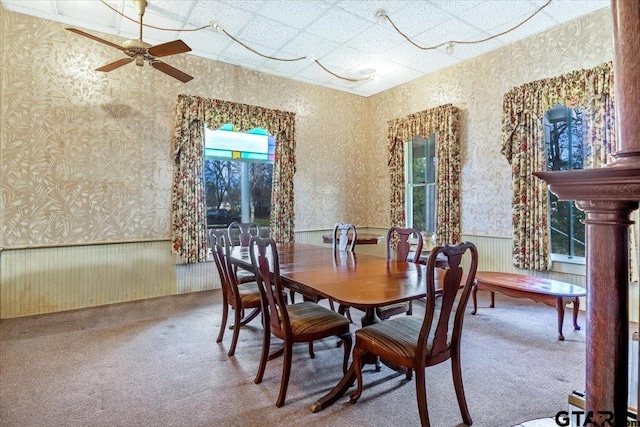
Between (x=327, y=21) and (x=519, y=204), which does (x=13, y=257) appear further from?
(x=519, y=204)

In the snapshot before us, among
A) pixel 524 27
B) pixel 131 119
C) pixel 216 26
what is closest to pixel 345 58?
pixel 216 26

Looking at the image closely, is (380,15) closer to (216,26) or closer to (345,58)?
(345,58)

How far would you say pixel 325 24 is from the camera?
3768 millimetres

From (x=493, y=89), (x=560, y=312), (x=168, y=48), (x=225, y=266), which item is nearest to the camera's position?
(x=168, y=48)

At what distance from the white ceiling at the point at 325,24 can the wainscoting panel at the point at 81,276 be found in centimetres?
224

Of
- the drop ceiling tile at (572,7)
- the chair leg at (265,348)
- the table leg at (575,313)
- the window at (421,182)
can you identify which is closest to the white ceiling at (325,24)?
the drop ceiling tile at (572,7)

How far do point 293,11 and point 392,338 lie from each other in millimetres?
3271

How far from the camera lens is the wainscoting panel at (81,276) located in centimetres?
363

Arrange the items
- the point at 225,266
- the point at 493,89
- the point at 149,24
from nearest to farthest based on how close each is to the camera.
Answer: the point at 225,266
the point at 149,24
the point at 493,89

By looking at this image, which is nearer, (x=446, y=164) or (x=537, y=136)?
(x=537, y=136)

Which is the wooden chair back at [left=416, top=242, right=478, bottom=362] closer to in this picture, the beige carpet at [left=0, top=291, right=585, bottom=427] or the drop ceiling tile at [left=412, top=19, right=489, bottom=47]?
the beige carpet at [left=0, top=291, right=585, bottom=427]

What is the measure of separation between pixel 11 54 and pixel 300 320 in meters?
4.10

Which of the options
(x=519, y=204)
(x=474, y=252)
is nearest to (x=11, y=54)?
(x=474, y=252)

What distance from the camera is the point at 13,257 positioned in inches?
142
